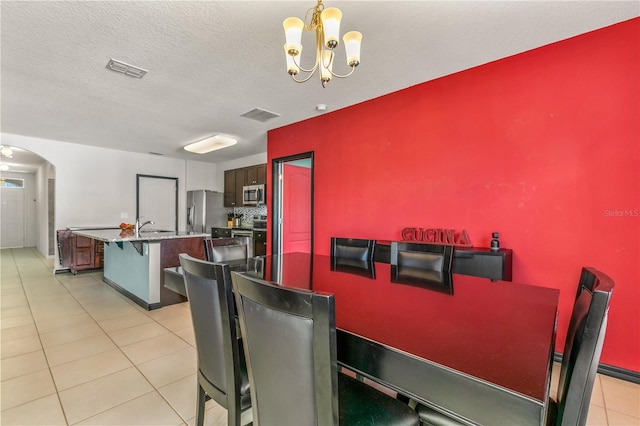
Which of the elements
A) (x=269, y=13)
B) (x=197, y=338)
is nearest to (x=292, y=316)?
(x=197, y=338)

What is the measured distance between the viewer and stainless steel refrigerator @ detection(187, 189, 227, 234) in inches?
277

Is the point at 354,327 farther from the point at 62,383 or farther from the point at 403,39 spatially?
the point at 62,383

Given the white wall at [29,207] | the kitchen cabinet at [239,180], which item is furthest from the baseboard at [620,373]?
the white wall at [29,207]

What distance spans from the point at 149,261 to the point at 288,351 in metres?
3.43

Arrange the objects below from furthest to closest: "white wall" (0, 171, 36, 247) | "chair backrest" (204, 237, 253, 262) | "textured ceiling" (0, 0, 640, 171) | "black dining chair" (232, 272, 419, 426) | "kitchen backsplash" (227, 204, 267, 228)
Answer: "white wall" (0, 171, 36, 247) < "kitchen backsplash" (227, 204, 267, 228) < "chair backrest" (204, 237, 253, 262) < "textured ceiling" (0, 0, 640, 171) < "black dining chair" (232, 272, 419, 426)

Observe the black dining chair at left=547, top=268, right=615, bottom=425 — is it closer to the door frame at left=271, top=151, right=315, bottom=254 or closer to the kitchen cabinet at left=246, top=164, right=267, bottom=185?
the door frame at left=271, top=151, right=315, bottom=254

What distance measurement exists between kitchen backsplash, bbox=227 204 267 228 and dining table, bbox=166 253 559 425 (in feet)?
17.8

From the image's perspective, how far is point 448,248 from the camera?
2.09 m

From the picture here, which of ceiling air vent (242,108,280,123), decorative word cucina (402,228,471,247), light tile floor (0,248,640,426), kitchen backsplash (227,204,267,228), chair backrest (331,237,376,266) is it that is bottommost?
light tile floor (0,248,640,426)

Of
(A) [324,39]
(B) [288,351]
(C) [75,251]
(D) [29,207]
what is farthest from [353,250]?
(D) [29,207]

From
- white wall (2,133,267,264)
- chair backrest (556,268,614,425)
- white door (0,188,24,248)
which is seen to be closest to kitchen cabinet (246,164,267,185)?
white wall (2,133,267,264)

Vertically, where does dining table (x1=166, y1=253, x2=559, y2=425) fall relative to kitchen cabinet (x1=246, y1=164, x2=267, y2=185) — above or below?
below

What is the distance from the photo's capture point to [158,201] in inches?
277

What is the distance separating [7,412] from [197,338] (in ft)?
4.89
